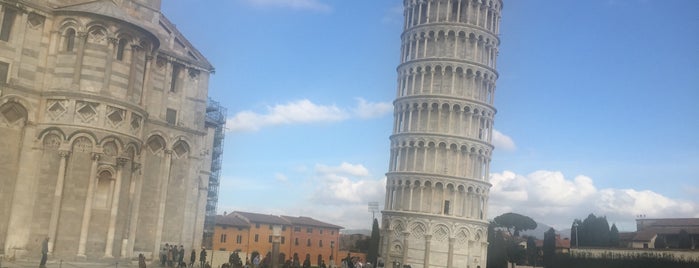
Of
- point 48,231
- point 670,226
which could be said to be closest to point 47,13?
point 48,231

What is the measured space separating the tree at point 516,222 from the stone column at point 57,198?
240 ft

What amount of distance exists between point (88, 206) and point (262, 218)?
51300 millimetres

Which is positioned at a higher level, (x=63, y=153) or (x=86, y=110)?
(x=86, y=110)

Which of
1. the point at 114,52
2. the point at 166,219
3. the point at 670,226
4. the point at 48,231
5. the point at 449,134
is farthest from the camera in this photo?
the point at 670,226

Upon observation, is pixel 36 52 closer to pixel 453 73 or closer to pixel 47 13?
pixel 47 13

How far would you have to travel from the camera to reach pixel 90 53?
86.3 ft

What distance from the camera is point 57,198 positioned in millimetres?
25000

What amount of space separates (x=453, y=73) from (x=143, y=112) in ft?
97.9

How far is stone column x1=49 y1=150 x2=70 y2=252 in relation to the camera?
81.3 ft

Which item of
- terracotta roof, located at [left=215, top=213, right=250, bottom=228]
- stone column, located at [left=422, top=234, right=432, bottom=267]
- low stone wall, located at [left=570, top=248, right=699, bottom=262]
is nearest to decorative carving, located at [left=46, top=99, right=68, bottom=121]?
stone column, located at [left=422, top=234, right=432, bottom=267]

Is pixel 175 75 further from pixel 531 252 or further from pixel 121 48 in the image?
pixel 531 252

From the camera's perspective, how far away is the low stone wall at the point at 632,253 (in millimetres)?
48312

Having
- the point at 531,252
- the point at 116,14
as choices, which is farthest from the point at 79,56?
the point at 531,252

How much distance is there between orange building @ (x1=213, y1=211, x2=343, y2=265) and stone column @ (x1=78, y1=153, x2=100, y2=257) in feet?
145
